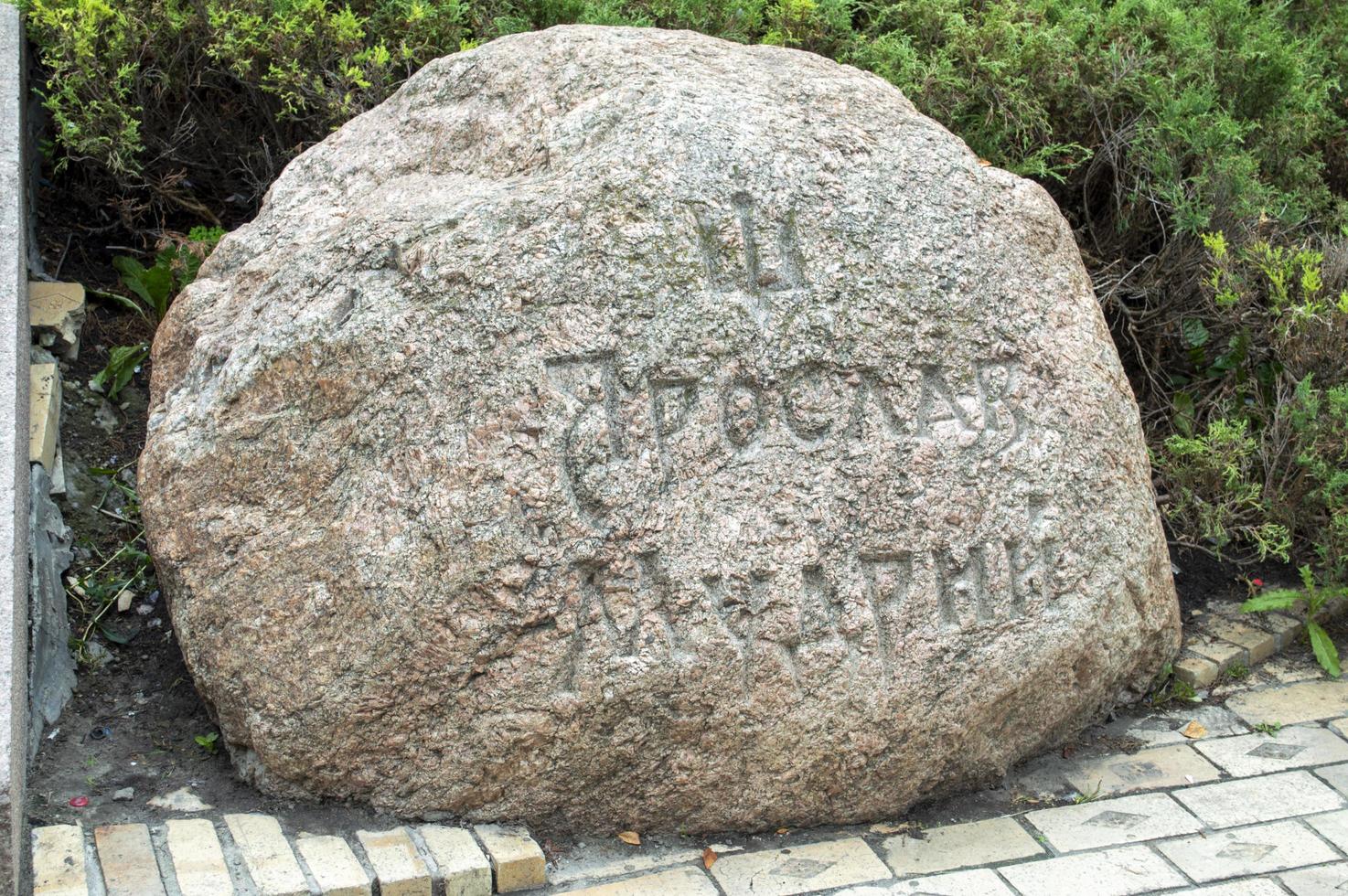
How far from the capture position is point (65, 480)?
12.3 ft

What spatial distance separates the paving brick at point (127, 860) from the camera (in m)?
2.59

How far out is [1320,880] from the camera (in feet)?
9.62

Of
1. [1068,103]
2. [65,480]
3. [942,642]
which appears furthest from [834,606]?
[1068,103]

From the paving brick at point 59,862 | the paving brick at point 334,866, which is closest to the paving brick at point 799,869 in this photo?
the paving brick at point 334,866

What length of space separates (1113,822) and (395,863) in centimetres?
170

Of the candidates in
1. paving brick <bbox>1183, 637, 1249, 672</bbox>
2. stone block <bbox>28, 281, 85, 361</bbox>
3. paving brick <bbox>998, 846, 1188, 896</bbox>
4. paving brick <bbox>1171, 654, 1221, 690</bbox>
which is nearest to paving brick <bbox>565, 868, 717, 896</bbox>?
paving brick <bbox>998, 846, 1188, 896</bbox>

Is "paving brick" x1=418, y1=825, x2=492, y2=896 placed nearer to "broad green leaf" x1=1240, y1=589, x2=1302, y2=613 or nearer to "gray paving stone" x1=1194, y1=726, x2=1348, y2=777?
"gray paving stone" x1=1194, y1=726, x2=1348, y2=777

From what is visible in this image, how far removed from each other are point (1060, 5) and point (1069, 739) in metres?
2.93

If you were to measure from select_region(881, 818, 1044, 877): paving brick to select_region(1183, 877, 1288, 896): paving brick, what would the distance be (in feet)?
1.18

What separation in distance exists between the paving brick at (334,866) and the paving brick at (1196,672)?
234 centimetres

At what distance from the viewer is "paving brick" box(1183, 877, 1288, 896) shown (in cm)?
289

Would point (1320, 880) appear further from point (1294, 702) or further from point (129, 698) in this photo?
point (129, 698)

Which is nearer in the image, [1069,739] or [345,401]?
[345,401]

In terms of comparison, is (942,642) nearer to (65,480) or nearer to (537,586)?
(537,586)
